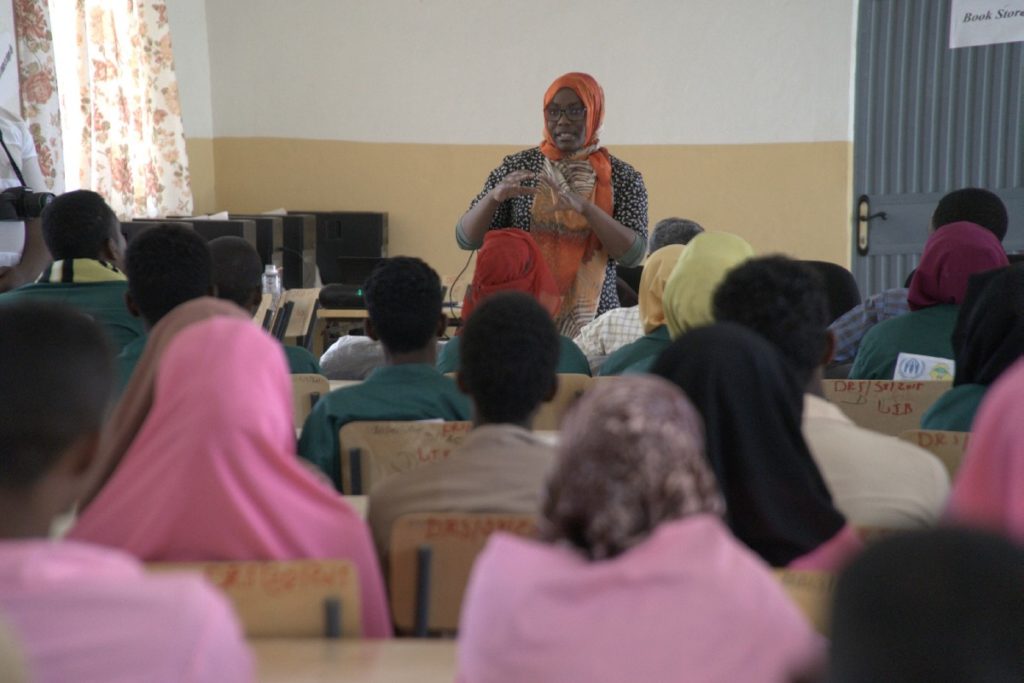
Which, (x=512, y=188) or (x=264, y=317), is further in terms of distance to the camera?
(x=264, y=317)

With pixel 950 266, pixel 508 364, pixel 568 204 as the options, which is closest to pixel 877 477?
pixel 508 364

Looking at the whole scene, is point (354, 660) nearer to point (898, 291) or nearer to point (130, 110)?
point (898, 291)

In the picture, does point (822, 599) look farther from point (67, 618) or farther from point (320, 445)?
point (320, 445)

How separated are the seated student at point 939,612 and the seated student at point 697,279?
206 centimetres

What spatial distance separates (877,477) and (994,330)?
0.76 meters

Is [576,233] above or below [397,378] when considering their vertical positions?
above

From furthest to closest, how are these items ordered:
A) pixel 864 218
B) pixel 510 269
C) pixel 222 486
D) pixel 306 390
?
pixel 864 218
pixel 510 269
pixel 306 390
pixel 222 486

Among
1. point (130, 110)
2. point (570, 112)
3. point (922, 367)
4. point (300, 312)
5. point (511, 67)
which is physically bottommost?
point (300, 312)

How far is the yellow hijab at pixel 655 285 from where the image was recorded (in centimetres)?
344

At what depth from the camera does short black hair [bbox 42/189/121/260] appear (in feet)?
11.9

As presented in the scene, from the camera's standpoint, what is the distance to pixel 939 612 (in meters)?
0.70

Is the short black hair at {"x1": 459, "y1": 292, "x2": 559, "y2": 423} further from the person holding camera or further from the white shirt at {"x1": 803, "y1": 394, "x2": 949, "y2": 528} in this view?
the person holding camera

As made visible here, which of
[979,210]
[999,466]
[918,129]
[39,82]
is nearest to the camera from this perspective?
[999,466]

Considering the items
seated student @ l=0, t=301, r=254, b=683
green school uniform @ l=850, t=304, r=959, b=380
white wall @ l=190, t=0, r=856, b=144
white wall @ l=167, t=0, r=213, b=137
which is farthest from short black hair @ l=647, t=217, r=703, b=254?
white wall @ l=167, t=0, r=213, b=137
